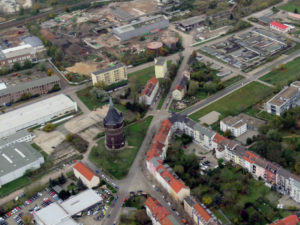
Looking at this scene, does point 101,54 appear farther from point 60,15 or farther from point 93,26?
point 60,15

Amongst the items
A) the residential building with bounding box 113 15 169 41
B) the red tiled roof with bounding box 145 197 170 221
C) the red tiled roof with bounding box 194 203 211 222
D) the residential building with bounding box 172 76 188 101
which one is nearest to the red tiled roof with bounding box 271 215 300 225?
the red tiled roof with bounding box 194 203 211 222

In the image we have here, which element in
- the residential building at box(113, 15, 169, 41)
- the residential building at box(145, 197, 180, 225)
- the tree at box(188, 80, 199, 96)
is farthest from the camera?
the residential building at box(113, 15, 169, 41)

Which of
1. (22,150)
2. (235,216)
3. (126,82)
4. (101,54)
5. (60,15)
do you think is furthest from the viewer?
(60,15)

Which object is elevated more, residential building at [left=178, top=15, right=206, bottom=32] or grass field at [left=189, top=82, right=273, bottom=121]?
residential building at [left=178, top=15, right=206, bottom=32]

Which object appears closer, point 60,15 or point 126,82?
point 126,82

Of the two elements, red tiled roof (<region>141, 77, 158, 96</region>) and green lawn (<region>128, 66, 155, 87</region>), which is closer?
red tiled roof (<region>141, 77, 158, 96</region>)

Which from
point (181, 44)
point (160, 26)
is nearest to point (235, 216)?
point (181, 44)

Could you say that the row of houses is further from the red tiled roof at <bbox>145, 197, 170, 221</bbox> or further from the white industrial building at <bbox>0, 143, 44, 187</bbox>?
the white industrial building at <bbox>0, 143, 44, 187</bbox>
